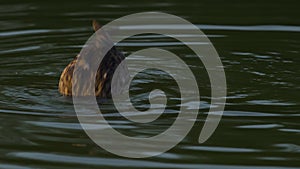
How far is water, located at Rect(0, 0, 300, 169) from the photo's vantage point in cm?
709

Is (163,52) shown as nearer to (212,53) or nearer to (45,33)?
(212,53)

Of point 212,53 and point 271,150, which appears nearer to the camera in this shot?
point 271,150

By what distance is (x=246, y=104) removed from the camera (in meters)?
8.44

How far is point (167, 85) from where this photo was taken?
30.2 feet

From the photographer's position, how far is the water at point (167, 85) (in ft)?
23.3

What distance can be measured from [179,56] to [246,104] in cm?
221

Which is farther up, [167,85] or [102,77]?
[102,77]

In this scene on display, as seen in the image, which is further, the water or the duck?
the duck

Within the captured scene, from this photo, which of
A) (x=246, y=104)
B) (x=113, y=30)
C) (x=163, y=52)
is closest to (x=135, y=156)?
(x=246, y=104)

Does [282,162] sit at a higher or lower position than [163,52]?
lower

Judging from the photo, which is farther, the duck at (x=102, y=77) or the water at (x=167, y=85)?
the duck at (x=102, y=77)

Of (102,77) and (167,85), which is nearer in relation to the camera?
(102,77)

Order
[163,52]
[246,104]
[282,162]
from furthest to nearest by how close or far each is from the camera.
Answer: [163,52] < [246,104] < [282,162]

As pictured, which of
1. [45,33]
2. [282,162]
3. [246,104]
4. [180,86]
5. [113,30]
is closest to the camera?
[282,162]
